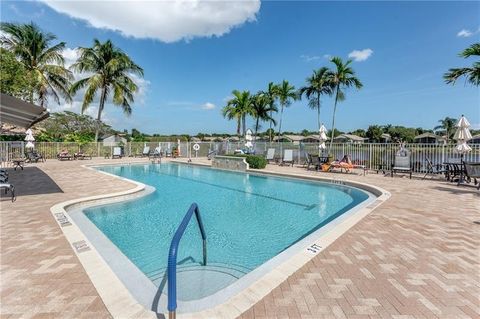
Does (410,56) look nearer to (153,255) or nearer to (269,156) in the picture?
(269,156)

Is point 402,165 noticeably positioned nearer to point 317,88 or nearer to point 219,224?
point 219,224

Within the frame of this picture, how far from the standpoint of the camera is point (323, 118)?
26375 millimetres

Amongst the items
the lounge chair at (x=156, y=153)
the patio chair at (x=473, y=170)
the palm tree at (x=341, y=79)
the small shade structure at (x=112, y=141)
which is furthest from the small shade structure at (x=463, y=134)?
the small shade structure at (x=112, y=141)

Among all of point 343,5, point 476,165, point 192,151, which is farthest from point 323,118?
point 476,165

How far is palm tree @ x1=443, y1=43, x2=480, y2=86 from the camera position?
31.0 feet

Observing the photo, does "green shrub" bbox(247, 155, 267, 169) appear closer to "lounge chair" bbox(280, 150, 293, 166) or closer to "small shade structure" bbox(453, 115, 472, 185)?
"lounge chair" bbox(280, 150, 293, 166)

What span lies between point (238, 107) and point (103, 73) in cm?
1398

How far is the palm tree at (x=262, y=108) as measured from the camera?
101ft

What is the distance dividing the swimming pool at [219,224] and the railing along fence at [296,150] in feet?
17.4

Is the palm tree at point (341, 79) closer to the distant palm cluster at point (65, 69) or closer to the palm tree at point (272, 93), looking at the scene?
the palm tree at point (272, 93)

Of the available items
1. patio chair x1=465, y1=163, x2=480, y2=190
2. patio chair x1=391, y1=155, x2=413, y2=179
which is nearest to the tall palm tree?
patio chair x1=391, y1=155, x2=413, y2=179

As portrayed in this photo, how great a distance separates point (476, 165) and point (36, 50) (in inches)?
1130

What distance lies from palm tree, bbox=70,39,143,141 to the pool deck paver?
21.4m

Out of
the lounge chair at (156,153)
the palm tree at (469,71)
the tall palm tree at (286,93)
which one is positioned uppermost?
the tall palm tree at (286,93)
